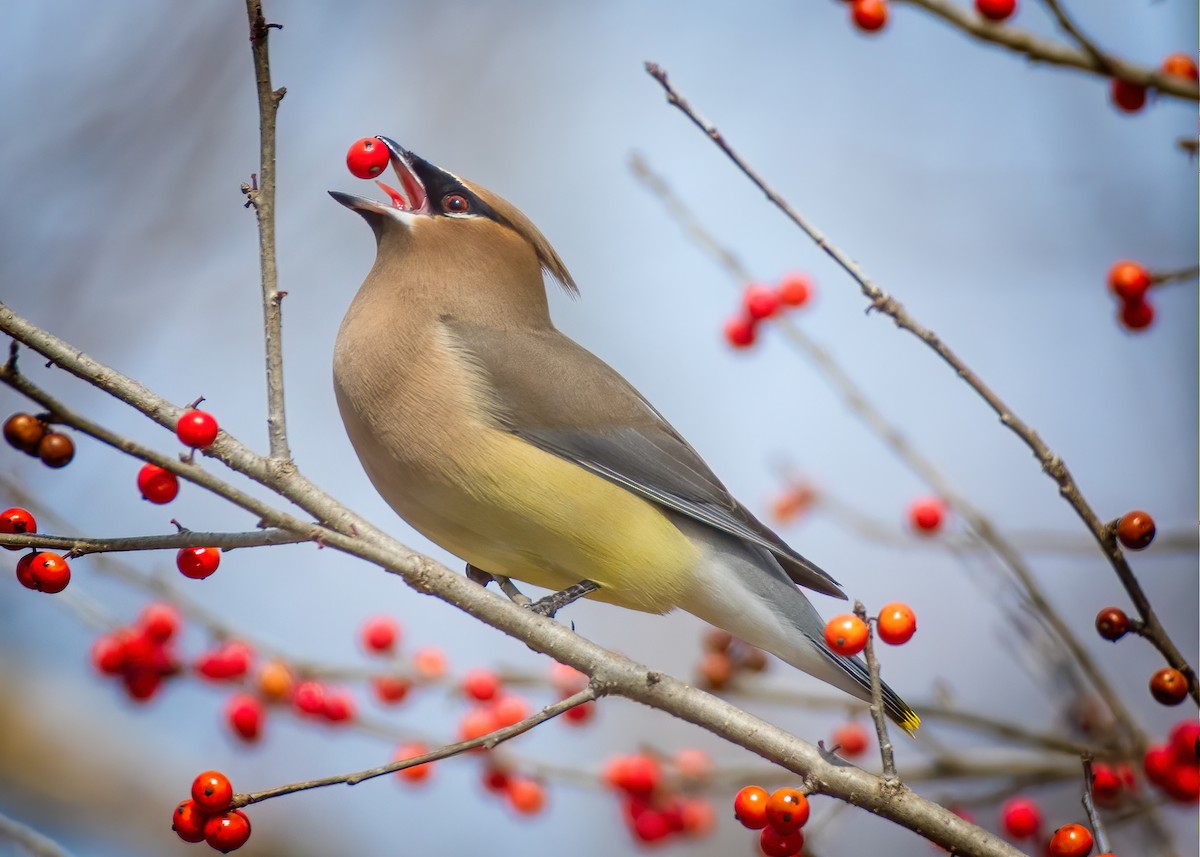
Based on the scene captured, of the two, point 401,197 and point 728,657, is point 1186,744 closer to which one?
point 728,657

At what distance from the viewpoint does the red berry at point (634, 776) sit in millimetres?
3816

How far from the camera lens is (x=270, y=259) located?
8.46 ft

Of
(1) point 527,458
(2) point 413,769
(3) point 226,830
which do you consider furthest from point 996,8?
(2) point 413,769

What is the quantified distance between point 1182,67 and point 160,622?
316 centimetres

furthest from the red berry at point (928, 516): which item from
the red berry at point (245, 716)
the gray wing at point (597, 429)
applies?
the red berry at point (245, 716)

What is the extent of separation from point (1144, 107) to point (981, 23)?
1.38 ft

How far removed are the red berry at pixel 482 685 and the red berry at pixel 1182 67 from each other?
8.51 feet

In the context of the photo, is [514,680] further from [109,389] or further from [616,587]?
[109,389]

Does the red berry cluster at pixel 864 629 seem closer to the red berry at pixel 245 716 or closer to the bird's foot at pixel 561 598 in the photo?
the bird's foot at pixel 561 598

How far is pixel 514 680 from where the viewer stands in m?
4.01

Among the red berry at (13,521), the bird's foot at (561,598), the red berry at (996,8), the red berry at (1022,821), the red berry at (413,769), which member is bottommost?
the red berry at (13,521)

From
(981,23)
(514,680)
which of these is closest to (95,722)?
(514,680)

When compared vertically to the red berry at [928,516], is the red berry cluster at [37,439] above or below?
below

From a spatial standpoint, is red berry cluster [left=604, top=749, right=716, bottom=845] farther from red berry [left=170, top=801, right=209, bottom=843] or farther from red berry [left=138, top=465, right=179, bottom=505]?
red berry [left=138, top=465, right=179, bottom=505]
